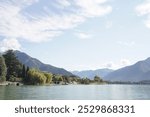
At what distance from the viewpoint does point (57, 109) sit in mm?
27141

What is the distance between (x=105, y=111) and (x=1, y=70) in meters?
95.3

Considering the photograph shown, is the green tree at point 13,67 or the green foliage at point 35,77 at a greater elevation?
the green tree at point 13,67

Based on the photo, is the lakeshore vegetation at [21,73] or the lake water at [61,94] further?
the lakeshore vegetation at [21,73]

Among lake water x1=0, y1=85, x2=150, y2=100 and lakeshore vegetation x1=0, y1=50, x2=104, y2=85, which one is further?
lakeshore vegetation x1=0, y1=50, x2=104, y2=85

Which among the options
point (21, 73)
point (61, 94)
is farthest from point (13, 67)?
point (61, 94)

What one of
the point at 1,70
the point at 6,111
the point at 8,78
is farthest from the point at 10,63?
the point at 6,111

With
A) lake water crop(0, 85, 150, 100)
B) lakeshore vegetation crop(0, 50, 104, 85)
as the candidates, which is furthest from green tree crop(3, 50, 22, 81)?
lake water crop(0, 85, 150, 100)

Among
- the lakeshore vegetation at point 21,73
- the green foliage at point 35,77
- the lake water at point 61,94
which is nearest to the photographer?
the lake water at point 61,94

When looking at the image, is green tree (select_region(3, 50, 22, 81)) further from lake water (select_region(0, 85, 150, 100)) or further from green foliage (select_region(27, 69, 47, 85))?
lake water (select_region(0, 85, 150, 100))

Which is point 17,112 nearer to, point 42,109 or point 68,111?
point 42,109

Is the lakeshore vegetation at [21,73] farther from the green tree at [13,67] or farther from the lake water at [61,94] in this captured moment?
the lake water at [61,94]

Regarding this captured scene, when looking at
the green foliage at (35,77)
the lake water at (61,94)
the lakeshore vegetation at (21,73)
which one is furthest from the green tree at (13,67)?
the lake water at (61,94)

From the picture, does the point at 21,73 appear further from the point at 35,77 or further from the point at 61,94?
the point at 61,94

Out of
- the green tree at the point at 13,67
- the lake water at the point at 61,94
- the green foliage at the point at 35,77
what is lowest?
the lake water at the point at 61,94
